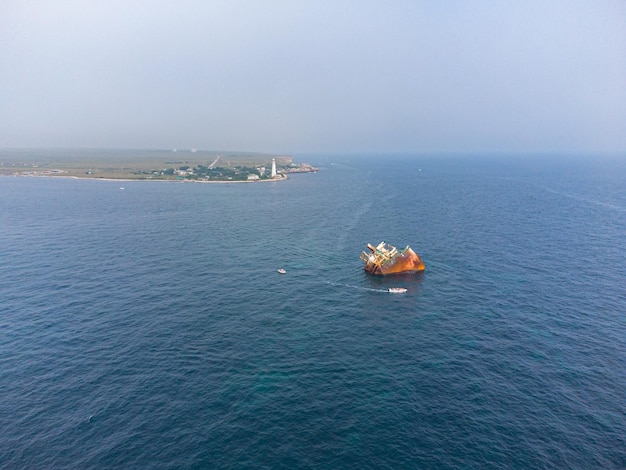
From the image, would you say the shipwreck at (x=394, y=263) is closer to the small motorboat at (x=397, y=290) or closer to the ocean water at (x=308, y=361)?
the ocean water at (x=308, y=361)

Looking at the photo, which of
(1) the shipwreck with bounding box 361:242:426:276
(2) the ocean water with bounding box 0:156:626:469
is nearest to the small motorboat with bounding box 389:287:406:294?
(2) the ocean water with bounding box 0:156:626:469

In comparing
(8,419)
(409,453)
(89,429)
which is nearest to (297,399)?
(409,453)

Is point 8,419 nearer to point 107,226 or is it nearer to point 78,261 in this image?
point 78,261

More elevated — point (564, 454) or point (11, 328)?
point (11, 328)

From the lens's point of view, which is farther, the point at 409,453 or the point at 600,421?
the point at 600,421

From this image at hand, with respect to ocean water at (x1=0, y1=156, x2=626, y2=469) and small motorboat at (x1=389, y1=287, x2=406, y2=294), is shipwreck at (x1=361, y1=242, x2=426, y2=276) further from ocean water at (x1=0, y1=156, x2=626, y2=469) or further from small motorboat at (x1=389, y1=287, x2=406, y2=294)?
small motorboat at (x1=389, y1=287, x2=406, y2=294)

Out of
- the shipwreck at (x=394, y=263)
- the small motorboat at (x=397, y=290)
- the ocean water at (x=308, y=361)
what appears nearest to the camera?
the ocean water at (x=308, y=361)

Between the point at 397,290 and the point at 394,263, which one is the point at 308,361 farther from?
the point at 394,263

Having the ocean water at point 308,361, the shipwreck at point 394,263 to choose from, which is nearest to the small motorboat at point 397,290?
the ocean water at point 308,361
